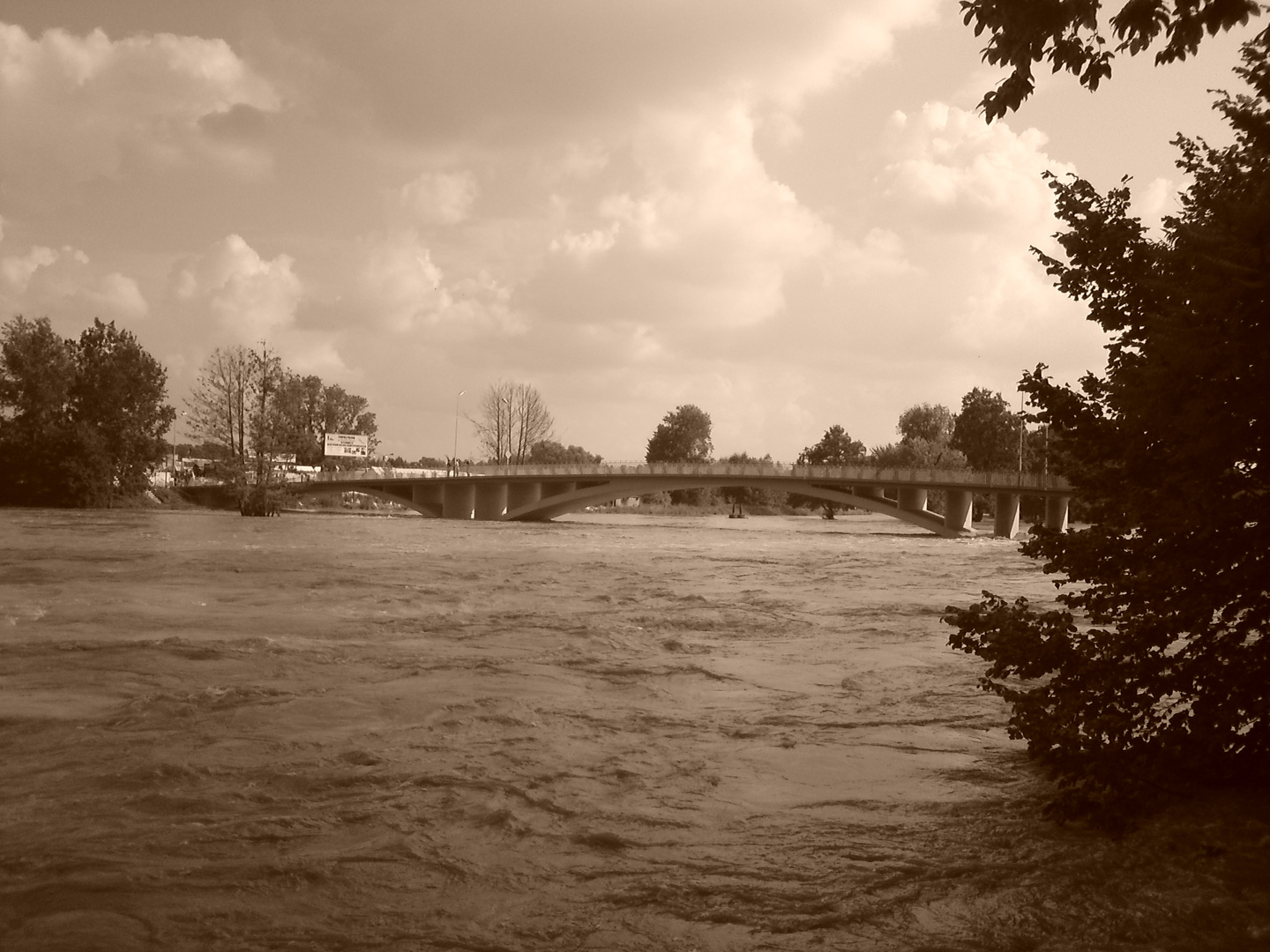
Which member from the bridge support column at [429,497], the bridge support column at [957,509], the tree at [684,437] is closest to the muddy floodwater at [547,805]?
the bridge support column at [957,509]

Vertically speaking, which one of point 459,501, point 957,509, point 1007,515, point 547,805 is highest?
point 957,509

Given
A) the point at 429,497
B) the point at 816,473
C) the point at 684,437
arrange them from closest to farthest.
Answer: the point at 816,473, the point at 429,497, the point at 684,437

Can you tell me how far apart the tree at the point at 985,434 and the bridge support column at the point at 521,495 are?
4918 cm

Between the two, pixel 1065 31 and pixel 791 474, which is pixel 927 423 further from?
pixel 1065 31

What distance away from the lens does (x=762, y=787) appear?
6426mm

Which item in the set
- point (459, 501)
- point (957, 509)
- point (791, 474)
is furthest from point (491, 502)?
point (957, 509)

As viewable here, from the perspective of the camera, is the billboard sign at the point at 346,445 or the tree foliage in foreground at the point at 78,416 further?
the billboard sign at the point at 346,445

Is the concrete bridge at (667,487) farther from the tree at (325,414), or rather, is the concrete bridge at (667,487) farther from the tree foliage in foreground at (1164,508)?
the tree foliage in foreground at (1164,508)

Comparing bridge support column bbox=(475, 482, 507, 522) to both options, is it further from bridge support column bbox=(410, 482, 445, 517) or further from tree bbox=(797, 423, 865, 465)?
tree bbox=(797, 423, 865, 465)

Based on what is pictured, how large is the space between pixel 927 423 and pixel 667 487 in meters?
69.1

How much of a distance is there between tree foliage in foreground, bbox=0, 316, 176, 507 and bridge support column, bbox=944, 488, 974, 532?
47.1 meters

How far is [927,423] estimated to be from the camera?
129 m

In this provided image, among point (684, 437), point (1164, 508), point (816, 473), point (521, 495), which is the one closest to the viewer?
point (1164, 508)

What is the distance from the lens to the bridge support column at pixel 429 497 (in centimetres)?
7494
